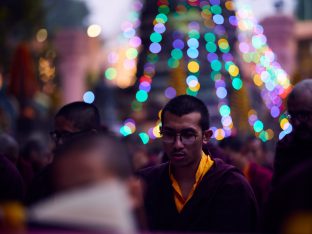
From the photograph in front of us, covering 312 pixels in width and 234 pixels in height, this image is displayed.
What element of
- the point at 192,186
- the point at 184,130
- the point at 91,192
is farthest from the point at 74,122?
the point at 91,192

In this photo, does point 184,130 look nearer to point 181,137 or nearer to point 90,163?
point 181,137

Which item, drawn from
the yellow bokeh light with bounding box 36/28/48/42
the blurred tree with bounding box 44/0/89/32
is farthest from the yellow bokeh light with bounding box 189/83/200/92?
the blurred tree with bounding box 44/0/89/32

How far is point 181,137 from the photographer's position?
5449 mm

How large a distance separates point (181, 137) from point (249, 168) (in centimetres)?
291

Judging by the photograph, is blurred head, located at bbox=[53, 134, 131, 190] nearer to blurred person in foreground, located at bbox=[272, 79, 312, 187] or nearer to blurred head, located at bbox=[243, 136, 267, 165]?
blurred person in foreground, located at bbox=[272, 79, 312, 187]

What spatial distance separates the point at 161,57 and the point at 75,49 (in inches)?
754

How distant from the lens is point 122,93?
33906 mm

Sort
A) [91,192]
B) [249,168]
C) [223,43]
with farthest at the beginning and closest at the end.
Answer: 1. [223,43]
2. [249,168]
3. [91,192]

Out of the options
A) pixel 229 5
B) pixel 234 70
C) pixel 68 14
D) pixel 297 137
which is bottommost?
pixel 297 137

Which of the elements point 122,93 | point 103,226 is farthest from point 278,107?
point 103,226

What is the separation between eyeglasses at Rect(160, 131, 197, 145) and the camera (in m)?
5.43

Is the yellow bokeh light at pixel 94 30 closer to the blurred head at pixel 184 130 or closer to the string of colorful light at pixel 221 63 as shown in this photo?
the string of colorful light at pixel 221 63

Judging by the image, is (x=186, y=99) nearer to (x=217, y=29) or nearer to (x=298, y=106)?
(x=298, y=106)

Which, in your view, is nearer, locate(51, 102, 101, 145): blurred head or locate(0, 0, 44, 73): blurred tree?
locate(51, 102, 101, 145): blurred head
